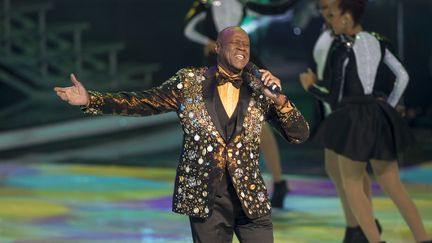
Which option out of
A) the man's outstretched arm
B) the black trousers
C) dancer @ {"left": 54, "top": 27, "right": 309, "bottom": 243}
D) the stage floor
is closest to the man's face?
dancer @ {"left": 54, "top": 27, "right": 309, "bottom": 243}

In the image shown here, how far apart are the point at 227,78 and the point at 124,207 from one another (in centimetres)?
348

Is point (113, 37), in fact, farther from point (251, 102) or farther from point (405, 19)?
point (251, 102)

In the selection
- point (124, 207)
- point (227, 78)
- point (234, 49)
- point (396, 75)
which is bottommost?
point (124, 207)

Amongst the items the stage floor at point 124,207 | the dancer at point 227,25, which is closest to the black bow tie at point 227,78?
the stage floor at point 124,207

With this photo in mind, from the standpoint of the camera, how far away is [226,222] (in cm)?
389

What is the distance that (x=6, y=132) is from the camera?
31.8 feet

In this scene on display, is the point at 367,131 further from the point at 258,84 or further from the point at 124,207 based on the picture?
the point at 124,207

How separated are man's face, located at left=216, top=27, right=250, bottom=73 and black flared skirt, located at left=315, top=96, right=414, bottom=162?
168cm

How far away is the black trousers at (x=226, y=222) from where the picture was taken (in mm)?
3869

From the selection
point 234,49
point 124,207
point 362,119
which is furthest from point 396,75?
point 124,207

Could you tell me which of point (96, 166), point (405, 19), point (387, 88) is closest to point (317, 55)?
point (387, 88)

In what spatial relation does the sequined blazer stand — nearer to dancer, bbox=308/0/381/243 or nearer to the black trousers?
the black trousers

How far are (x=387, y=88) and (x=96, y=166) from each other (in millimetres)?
3714

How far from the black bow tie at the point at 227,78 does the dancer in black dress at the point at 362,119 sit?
159 centimetres
